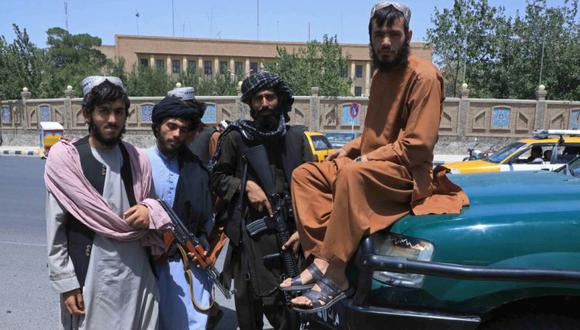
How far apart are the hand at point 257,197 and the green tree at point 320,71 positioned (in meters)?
29.0

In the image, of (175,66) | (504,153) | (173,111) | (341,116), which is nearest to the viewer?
(173,111)

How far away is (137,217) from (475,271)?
1631mm

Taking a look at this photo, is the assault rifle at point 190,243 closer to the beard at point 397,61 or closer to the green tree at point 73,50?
the beard at point 397,61

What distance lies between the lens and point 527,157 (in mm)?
9844

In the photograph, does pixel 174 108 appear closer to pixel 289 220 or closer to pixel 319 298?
pixel 289 220

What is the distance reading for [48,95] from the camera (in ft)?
109

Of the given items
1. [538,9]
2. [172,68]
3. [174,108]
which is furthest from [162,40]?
[174,108]

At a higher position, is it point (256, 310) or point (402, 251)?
point (402, 251)

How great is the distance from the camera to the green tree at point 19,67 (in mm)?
30875

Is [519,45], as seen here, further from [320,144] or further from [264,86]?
[264,86]

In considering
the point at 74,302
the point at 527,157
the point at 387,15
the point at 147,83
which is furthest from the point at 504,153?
the point at 147,83

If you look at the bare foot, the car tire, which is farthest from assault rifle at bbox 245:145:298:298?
the car tire

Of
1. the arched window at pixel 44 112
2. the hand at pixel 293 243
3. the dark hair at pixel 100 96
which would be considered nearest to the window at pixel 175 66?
the arched window at pixel 44 112

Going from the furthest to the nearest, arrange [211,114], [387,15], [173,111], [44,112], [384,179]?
[44,112] < [211,114] < [173,111] < [387,15] < [384,179]
